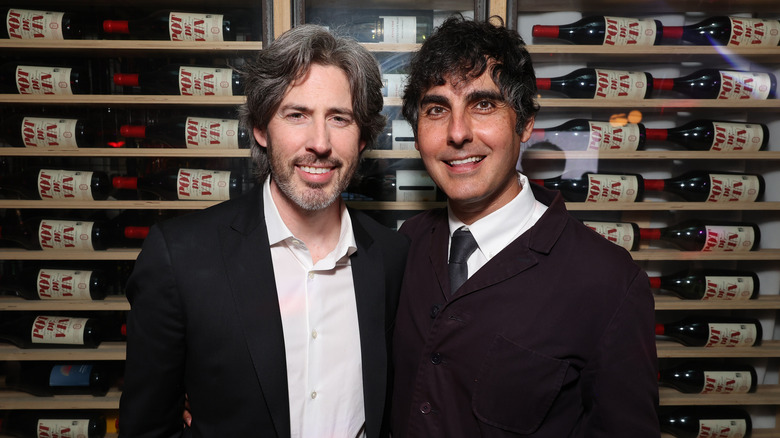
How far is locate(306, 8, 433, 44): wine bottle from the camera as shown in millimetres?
1940

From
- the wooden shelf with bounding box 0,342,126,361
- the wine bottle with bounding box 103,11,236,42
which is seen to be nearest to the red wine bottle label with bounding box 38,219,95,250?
the wooden shelf with bounding box 0,342,126,361

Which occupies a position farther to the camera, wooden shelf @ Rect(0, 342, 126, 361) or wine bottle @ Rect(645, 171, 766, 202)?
wine bottle @ Rect(645, 171, 766, 202)

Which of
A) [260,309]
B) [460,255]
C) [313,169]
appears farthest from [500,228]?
[260,309]

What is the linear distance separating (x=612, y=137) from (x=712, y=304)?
821mm

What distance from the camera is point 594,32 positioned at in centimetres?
205

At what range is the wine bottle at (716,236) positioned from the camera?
2076 mm

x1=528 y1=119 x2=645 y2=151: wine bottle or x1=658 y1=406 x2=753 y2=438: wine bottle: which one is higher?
x1=528 y1=119 x2=645 y2=151: wine bottle

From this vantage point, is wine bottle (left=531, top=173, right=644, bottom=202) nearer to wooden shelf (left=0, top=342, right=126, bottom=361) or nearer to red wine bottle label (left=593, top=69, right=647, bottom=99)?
red wine bottle label (left=593, top=69, right=647, bottom=99)

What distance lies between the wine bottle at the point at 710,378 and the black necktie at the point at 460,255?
1.51 m

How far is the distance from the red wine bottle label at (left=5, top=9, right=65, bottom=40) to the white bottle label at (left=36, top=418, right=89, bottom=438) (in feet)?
5.25

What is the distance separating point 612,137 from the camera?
6.60 ft

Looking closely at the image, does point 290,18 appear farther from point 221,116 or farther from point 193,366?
point 193,366

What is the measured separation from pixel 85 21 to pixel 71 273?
109 centimetres

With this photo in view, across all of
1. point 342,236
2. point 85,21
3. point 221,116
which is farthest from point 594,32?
point 85,21
